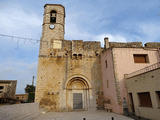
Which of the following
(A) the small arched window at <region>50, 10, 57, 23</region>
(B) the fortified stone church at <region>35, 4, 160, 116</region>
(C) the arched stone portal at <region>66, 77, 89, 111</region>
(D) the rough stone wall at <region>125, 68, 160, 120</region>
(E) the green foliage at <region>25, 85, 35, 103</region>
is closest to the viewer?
(D) the rough stone wall at <region>125, 68, 160, 120</region>

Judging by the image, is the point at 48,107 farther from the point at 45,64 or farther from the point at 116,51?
the point at 116,51

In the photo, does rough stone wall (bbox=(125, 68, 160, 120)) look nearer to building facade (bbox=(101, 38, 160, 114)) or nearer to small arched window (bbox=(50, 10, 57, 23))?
building facade (bbox=(101, 38, 160, 114))

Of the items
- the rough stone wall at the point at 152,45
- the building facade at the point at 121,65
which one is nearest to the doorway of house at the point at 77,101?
the building facade at the point at 121,65

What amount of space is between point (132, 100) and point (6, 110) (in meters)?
8.81

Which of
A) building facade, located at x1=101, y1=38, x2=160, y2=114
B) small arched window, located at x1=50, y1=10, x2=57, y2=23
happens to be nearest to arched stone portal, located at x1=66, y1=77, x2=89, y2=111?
building facade, located at x1=101, y1=38, x2=160, y2=114

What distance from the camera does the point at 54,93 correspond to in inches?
492

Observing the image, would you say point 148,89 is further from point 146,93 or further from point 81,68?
point 81,68

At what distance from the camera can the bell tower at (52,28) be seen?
14242mm

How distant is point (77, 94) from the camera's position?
1332 centimetres

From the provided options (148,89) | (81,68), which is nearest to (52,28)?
(81,68)

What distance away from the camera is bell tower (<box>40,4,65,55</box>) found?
14242 millimetres

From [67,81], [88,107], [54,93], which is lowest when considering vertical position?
[88,107]

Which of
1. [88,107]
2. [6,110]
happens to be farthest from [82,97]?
[6,110]

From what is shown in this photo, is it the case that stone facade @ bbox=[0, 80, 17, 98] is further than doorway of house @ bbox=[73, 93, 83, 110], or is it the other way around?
stone facade @ bbox=[0, 80, 17, 98]
